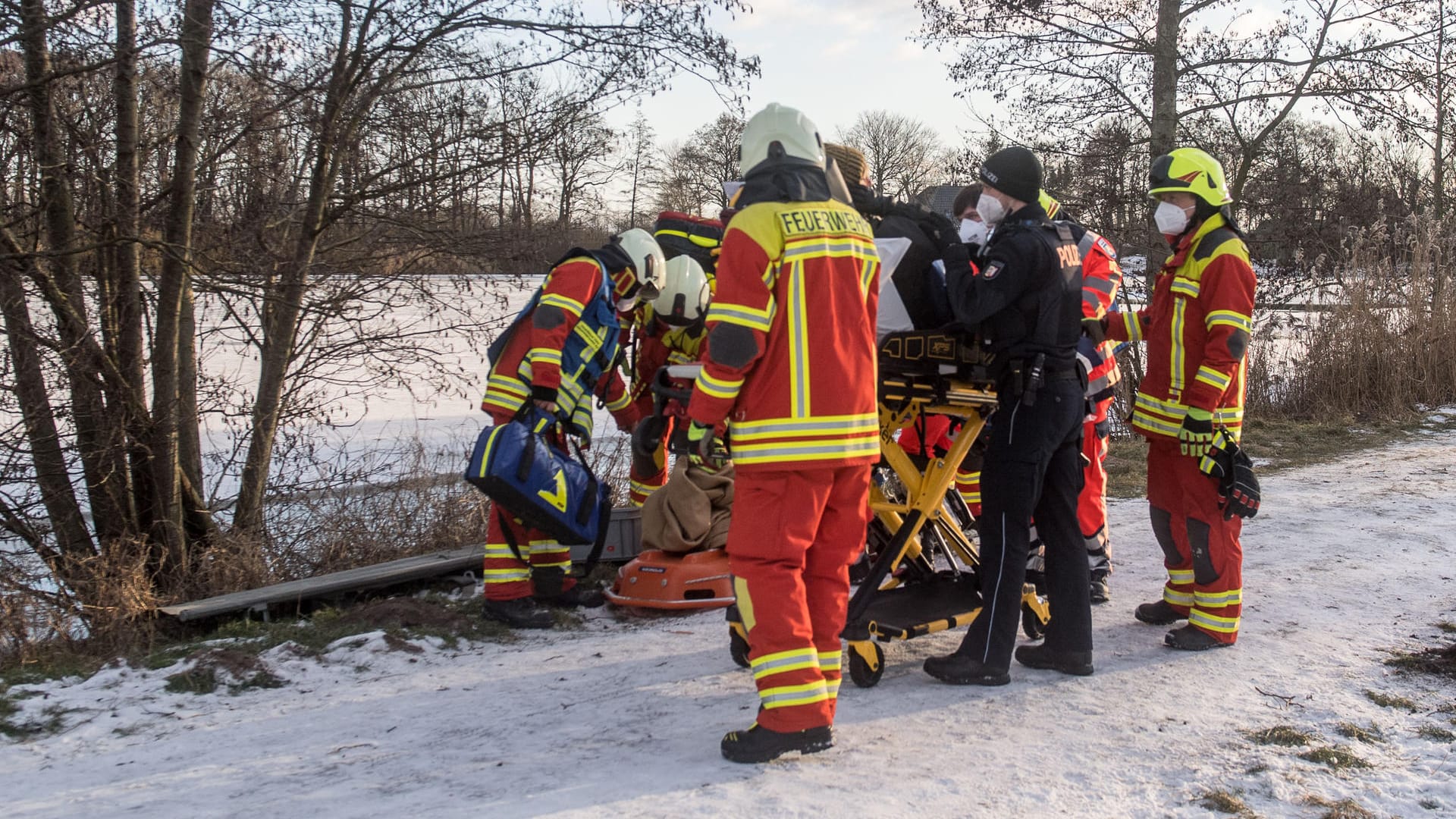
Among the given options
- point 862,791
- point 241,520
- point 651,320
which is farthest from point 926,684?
point 241,520

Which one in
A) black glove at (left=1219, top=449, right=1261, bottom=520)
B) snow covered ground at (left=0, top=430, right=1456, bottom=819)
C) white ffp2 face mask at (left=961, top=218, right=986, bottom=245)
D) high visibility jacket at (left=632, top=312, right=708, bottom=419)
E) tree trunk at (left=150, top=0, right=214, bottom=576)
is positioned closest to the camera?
snow covered ground at (left=0, top=430, right=1456, bottom=819)

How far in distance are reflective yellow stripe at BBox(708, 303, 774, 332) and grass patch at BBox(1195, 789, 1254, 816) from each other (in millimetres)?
1979

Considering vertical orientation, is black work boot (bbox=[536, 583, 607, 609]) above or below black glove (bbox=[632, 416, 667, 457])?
below

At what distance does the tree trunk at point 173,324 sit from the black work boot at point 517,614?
7.49 feet

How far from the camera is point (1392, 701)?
4176 mm

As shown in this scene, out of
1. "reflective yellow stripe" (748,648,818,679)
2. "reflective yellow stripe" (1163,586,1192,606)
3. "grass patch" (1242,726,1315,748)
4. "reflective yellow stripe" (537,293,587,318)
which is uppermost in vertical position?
"reflective yellow stripe" (537,293,587,318)

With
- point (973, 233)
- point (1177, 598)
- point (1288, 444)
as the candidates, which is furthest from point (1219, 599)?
point (1288, 444)

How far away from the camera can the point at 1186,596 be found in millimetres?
5168

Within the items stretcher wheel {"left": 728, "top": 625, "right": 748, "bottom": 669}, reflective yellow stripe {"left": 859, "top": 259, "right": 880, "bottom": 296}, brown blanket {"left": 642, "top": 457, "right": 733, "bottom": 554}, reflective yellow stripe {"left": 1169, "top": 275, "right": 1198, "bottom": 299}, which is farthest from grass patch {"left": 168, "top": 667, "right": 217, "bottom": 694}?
reflective yellow stripe {"left": 1169, "top": 275, "right": 1198, "bottom": 299}

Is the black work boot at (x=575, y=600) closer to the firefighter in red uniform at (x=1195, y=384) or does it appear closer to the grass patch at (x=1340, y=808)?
the firefighter in red uniform at (x=1195, y=384)

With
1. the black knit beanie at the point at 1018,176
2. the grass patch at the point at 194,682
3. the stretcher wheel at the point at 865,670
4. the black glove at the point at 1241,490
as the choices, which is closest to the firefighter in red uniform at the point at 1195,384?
the black glove at the point at 1241,490

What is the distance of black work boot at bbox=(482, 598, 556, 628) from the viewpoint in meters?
5.45

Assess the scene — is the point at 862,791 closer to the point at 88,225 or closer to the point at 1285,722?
the point at 1285,722

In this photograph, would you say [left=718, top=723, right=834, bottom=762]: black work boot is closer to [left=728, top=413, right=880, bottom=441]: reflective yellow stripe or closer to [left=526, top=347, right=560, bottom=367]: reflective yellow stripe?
[left=728, top=413, right=880, bottom=441]: reflective yellow stripe
